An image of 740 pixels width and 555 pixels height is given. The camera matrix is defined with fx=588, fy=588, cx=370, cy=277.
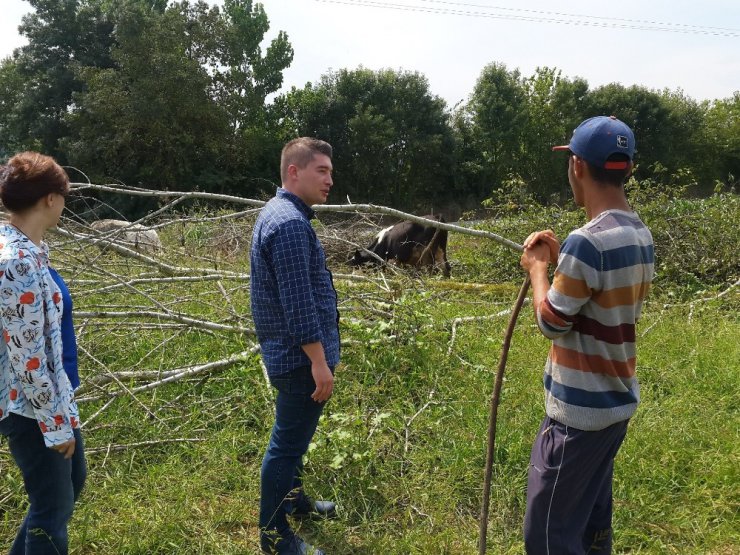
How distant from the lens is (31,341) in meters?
1.83

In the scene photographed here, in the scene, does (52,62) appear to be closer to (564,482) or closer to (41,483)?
(41,483)

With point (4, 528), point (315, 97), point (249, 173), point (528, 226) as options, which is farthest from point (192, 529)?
point (315, 97)

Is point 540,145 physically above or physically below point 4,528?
above

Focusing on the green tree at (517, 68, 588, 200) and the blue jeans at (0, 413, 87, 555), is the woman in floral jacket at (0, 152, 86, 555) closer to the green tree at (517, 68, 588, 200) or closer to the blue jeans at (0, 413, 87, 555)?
the blue jeans at (0, 413, 87, 555)

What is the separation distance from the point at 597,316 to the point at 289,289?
1066 mm

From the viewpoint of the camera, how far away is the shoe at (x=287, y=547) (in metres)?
2.46

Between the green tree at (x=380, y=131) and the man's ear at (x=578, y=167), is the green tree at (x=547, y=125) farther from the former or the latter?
the man's ear at (x=578, y=167)

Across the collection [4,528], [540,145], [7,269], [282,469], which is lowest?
[4,528]

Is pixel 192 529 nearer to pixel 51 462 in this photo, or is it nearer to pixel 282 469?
pixel 282 469

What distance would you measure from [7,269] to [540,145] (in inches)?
1119

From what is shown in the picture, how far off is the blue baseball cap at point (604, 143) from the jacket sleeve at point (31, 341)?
1.74 metres

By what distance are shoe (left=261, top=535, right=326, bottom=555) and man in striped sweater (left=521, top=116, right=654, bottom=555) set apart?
1.04m

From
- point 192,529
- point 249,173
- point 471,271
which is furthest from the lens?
point 249,173

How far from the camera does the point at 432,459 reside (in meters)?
3.23
